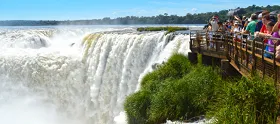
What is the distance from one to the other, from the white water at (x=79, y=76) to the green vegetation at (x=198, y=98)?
3.65m

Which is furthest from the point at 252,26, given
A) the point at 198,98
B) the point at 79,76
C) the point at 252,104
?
the point at 79,76

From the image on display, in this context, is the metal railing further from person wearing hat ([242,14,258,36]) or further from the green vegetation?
the green vegetation

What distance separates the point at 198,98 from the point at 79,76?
604 inches

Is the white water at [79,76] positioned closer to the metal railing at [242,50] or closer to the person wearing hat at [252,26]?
the metal railing at [242,50]

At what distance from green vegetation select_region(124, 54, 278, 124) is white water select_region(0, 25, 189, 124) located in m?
3.65

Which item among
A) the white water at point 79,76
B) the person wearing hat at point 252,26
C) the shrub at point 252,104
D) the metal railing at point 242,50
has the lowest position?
the white water at point 79,76

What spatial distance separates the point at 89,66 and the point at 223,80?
14.5 metres

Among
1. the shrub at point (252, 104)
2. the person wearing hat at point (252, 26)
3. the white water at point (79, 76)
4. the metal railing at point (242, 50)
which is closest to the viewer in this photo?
the shrub at point (252, 104)

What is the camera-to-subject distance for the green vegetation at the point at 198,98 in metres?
8.08

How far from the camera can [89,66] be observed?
26.0m

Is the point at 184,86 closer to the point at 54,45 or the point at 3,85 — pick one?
the point at 3,85

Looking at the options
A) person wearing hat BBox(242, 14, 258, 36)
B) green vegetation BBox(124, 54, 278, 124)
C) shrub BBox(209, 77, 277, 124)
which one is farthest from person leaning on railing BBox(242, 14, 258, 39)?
shrub BBox(209, 77, 277, 124)

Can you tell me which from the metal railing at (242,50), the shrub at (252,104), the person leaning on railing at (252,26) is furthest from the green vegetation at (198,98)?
the person leaning on railing at (252,26)

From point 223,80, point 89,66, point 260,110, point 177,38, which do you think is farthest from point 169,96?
point 89,66
